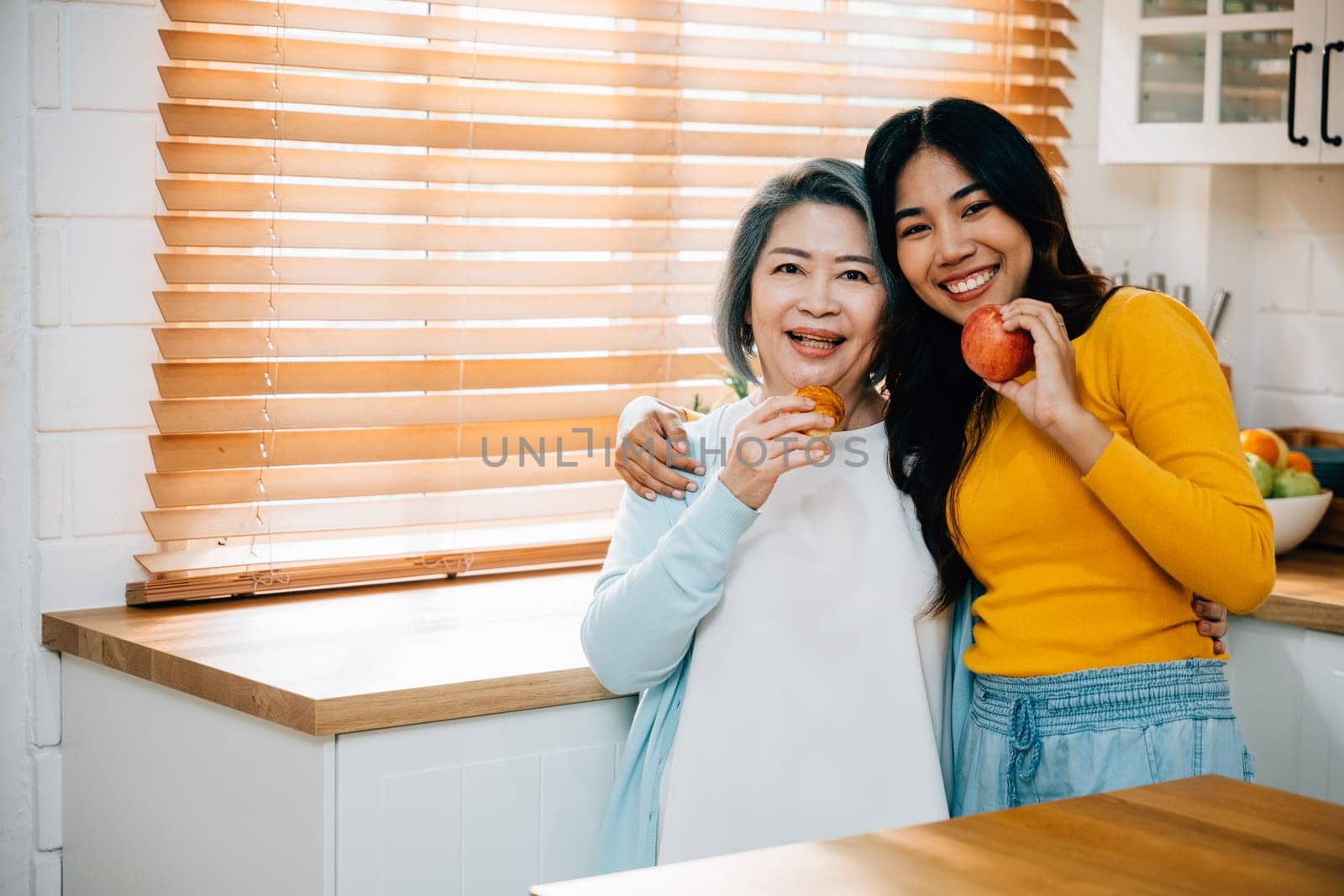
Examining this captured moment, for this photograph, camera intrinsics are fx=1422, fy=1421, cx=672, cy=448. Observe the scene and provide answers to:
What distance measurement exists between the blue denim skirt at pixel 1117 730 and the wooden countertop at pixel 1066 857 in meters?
0.41

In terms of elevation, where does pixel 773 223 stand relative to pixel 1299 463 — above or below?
above

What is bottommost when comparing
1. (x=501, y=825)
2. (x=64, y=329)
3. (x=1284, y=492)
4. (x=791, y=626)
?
(x=501, y=825)

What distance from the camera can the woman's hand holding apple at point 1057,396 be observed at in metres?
1.47

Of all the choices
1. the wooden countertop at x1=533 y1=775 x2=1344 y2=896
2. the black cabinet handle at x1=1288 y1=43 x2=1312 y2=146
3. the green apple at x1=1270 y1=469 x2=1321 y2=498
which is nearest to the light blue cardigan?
the wooden countertop at x1=533 y1=775 x2=1344 y2=896

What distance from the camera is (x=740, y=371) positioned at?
1935mm

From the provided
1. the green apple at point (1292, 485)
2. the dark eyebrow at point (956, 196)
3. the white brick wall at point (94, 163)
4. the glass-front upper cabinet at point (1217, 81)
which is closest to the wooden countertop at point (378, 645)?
the green apple at point (1292, 485)

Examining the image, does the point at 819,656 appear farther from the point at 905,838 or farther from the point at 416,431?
the point at 416,431

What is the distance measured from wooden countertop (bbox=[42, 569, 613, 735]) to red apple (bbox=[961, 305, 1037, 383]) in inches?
25.1

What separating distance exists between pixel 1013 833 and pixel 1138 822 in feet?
0.35

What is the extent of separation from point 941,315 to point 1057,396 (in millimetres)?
344

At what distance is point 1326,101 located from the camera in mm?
2525

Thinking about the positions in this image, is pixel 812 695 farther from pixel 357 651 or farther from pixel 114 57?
pixel 114 57

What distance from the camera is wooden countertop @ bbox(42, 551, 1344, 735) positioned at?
1676 mm

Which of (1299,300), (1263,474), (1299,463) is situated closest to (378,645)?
(1263,474)
